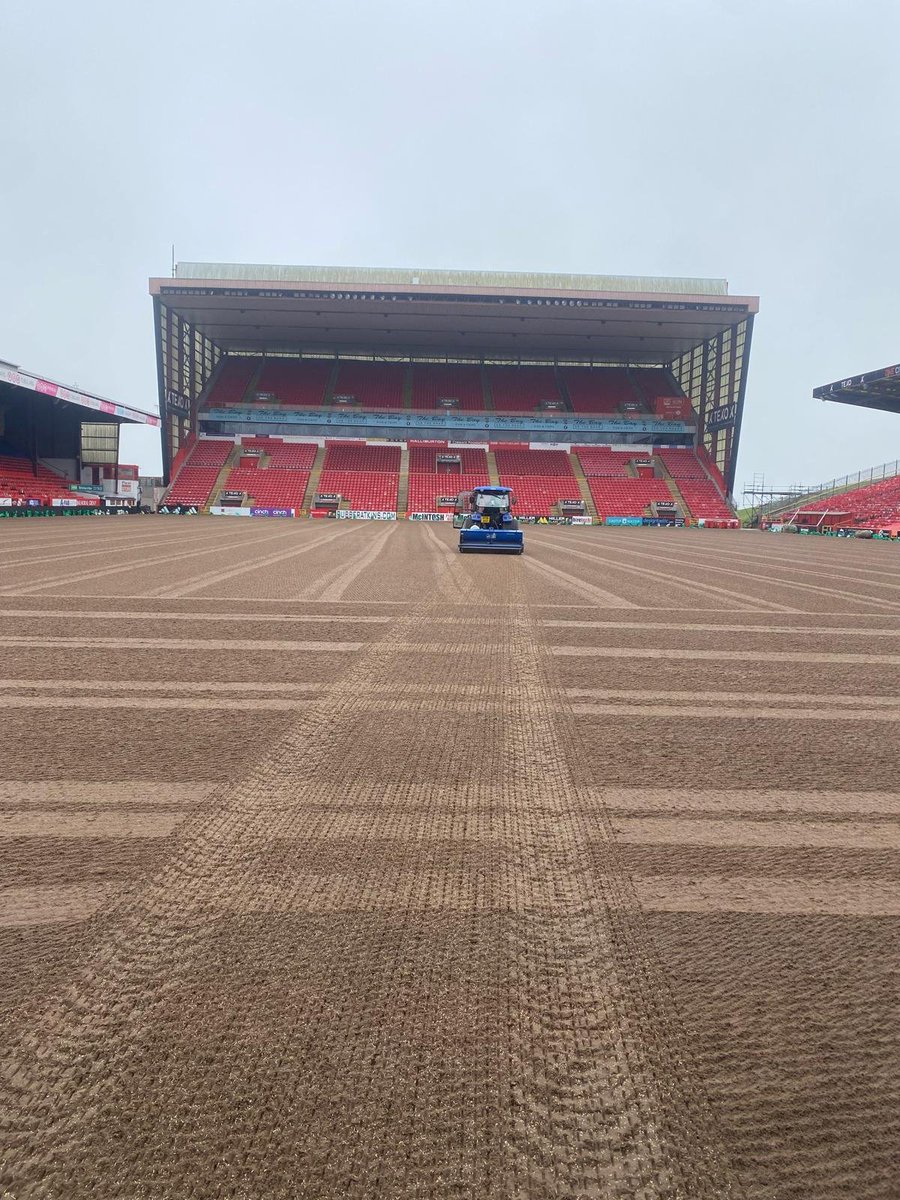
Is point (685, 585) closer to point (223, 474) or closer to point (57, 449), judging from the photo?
point (57, 449)

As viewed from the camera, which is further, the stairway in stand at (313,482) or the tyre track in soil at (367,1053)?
the stairway in stand at (313,482)

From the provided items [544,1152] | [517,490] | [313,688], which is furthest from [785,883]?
[517,490]

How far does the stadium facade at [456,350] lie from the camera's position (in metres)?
45.2

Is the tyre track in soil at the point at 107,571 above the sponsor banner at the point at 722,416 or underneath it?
underneath

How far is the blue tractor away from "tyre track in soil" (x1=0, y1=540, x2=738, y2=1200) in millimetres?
15125

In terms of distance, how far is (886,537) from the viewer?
3578 centimetres

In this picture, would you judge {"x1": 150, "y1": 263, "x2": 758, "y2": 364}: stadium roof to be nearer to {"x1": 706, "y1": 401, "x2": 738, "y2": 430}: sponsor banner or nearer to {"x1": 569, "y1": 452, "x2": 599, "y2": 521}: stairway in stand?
{"x1": 706, "y1": 401, "x2": 738, "y2": 430}: sponsor banner

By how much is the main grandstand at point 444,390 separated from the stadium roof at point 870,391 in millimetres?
6316

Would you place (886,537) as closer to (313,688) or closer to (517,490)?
(517,490)

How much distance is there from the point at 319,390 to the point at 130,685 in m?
57.0

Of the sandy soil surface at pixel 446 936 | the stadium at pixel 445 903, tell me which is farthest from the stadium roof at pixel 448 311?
the sandy soil surface at pixel 446 936

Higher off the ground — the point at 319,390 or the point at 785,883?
the point at 319,390

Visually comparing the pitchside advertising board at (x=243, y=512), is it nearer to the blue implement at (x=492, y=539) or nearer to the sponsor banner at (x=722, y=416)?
the blue implement at (x=492, y=539)

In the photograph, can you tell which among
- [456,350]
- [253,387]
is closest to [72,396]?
[253,387]
